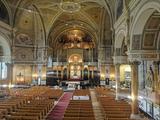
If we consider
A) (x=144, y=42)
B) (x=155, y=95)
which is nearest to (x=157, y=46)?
(x=144, y=42)

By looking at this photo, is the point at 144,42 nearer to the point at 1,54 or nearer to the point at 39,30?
the point at 1,54

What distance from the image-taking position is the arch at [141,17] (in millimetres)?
10770

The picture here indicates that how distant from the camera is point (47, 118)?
44.0 ft

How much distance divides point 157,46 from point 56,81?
2872cm

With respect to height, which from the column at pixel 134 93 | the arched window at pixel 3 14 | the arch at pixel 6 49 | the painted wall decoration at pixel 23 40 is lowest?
the column at pixel 134 93

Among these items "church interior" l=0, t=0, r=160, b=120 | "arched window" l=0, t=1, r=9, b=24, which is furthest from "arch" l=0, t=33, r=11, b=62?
"arched window" l=0, t=1, r=9, b=24

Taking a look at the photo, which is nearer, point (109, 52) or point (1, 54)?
point (1, 54)

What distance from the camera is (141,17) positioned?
1261cm

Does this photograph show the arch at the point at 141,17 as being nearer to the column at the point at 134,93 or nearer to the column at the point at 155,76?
the column at the point at 134,93

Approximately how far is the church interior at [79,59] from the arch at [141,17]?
0.05 metres

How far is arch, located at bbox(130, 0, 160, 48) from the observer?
424 inches

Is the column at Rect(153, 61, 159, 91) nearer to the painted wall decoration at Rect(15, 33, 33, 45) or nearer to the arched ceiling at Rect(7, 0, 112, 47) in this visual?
the arched ceiling at Rect(7, 0, 112, 47)

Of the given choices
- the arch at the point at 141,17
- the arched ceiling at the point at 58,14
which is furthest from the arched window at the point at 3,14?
the arch at the point at 141,17

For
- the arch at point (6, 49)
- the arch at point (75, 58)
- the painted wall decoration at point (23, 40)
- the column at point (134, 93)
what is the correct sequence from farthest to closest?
the arch at point (75, 58) < the painted wall decoration at point (23, 40) < the arch at point (6, 49) < the column at point (134, 93)
